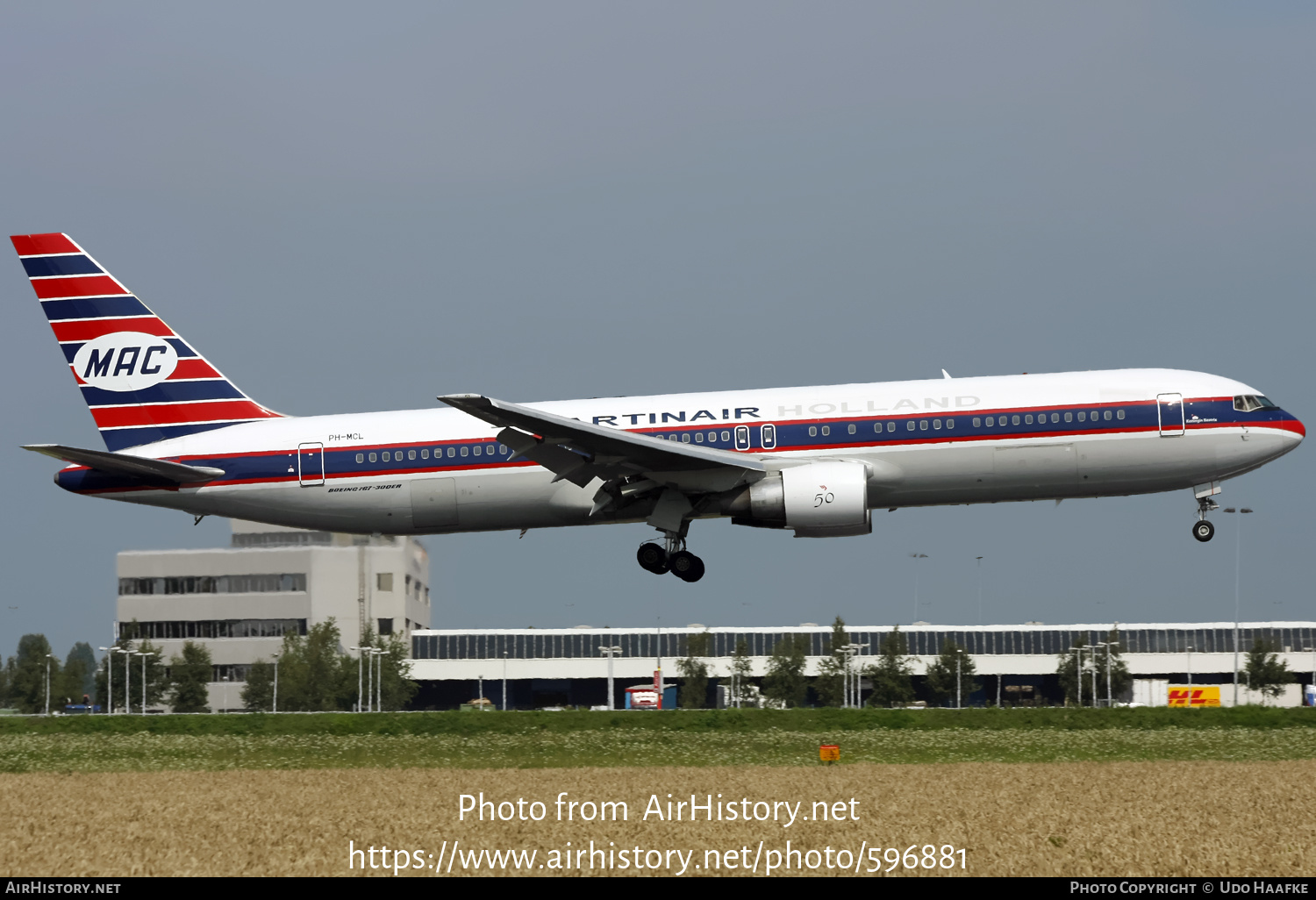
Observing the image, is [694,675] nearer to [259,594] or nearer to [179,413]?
[259,594]

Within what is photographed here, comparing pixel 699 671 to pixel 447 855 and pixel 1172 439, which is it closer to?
pixel 1172 439

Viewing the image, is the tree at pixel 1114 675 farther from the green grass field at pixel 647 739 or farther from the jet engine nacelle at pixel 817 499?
the jet engine nacelle at pixel 817 499

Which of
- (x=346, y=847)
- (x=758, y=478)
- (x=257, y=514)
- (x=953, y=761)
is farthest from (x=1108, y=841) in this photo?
(x=257, y=514)

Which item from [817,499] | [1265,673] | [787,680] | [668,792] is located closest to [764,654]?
[787,680]

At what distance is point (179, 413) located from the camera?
36531mm

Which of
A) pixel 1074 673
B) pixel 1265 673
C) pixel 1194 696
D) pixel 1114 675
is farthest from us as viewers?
pixel 1265 673

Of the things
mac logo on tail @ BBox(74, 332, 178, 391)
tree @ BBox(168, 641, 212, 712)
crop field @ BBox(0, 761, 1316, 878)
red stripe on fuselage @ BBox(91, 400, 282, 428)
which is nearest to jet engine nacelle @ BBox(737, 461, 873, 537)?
crop field @ BBox(0, 761, 1316, 878)

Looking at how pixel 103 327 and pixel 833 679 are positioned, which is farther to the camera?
→ pixel 833 679

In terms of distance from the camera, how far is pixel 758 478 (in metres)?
32.3

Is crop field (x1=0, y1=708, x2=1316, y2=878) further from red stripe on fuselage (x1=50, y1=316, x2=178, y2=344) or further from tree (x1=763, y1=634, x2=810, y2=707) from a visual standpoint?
tree (x1=763, y1=634, x2=810, y2=707)

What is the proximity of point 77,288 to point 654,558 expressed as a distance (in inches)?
699

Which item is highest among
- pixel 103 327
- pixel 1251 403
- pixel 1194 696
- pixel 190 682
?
pixel 103 327

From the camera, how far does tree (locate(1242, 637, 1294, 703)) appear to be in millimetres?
95375

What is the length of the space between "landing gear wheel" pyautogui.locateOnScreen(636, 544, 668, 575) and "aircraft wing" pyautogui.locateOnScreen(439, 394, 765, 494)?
3028mm
